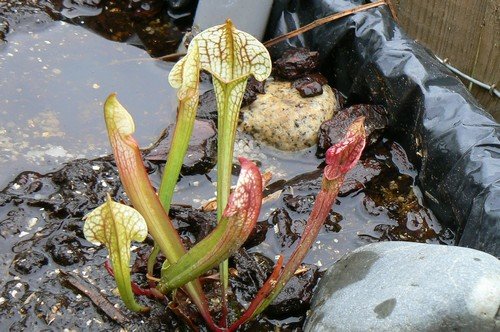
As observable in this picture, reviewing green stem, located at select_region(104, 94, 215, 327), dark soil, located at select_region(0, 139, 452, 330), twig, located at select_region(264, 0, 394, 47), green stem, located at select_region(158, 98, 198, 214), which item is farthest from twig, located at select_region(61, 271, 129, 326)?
twig, located at select_region(264, 0, 394, 47)

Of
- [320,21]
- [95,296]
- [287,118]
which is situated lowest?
[95,296]

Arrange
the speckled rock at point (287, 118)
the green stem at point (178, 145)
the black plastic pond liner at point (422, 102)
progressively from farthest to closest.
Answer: the speckled rock at point (287, 118), the black plastic pond liner at point (422, 102), the green stem at point (178, 145)

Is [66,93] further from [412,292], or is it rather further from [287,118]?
[412,292]

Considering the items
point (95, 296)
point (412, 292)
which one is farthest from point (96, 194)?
point (412, 292)

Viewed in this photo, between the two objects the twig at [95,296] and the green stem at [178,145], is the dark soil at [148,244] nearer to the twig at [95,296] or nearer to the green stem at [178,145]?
the twig at [95,296]

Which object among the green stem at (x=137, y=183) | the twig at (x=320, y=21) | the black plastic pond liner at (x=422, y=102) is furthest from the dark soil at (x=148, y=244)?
the twig at (x=320, y=21)

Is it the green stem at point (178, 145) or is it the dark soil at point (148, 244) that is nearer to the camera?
the green stem at point (178, 145)

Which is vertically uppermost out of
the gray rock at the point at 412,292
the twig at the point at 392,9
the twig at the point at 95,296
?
the twig at the point at 392,9
